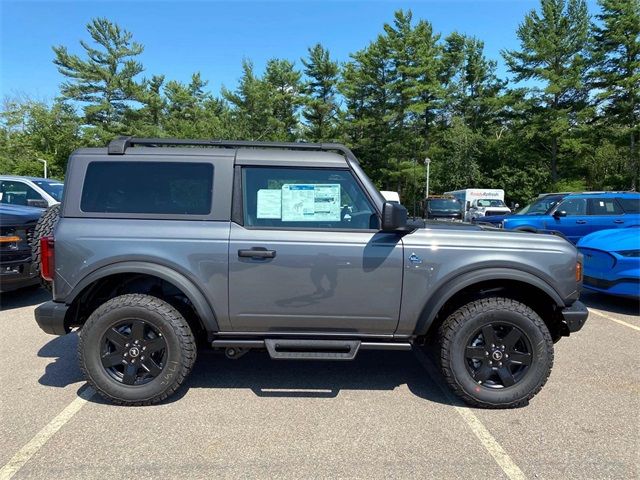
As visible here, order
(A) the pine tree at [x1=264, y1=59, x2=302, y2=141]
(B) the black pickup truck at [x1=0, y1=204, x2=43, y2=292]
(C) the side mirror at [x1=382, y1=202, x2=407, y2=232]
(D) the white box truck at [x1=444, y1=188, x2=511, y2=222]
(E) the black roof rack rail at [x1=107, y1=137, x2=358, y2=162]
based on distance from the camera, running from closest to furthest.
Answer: (C) the side mirror at [x1=382, y1=202, x2=407, y2=232] → (E) the black roof rack rail at [x1=107, y1=137, x2=358, y2=162] → (B) the black pickup truck at [x1=0, y1=204, x2=43, y2=292] → (D) the white box truck at [x1=444, y1=188, x2=511, y2=222] → (A) the pine tree at [x1=264, y1=59, x2=302, y2=141]

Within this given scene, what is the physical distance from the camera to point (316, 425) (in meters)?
3.38

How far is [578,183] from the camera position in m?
34.1

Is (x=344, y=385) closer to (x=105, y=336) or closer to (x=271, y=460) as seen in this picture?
(x=271, y=460)

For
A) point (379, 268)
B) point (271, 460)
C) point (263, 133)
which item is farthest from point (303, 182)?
point (263, 133)

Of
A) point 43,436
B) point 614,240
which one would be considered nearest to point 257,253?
point 43,436

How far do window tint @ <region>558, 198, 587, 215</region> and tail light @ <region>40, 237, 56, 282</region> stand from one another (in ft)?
35.4

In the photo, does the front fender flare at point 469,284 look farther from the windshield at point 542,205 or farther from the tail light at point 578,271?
the windshield at point 542,205

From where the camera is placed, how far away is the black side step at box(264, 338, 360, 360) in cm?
356

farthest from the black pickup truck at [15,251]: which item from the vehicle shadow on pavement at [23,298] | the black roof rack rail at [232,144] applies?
the black roof rack rail at [232,144]

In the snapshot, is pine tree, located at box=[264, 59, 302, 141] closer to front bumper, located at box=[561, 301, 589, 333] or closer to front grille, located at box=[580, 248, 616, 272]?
front grille, located at box=[580, 248, 616, 272]

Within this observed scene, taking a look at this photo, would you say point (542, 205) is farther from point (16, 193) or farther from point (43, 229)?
point (16, 193)

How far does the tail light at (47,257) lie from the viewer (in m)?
3.57

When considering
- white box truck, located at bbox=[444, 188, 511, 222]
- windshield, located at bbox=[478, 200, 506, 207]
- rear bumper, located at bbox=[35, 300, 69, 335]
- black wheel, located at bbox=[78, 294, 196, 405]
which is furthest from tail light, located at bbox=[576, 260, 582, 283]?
windshield, located at bbox=[478, 200, 506, 207]

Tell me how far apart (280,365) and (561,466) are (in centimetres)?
248
